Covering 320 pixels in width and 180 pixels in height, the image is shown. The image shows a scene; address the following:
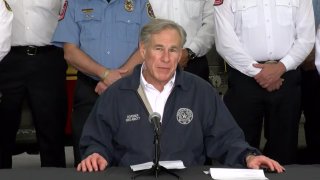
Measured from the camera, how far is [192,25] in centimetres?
473

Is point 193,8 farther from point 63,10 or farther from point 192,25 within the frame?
point 63,10

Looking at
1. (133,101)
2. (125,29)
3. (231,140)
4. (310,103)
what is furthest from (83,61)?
(310,103)

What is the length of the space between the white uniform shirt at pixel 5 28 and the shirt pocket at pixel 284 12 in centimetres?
185

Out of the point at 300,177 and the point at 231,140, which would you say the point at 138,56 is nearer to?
the point at 231,140

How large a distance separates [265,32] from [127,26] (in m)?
0.96

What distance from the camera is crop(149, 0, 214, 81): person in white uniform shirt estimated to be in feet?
15.4

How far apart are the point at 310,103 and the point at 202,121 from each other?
5.49 feet

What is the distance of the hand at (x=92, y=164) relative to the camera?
2840mm

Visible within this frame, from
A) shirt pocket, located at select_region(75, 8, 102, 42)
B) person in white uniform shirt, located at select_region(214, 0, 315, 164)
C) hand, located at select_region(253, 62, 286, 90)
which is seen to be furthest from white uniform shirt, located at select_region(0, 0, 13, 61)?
Result: hand, located at select_region(253, 62, 286, 90)

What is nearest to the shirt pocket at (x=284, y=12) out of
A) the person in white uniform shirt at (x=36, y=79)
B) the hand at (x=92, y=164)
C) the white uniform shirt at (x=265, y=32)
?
the white uniform shirt at (x=265, y=32)

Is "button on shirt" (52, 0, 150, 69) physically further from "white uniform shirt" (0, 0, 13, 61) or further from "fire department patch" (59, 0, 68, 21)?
"white uniform shirt" (0, 0, 13, 61)

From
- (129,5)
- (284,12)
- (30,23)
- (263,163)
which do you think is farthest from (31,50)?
(263,163)

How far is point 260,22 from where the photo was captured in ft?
14.4

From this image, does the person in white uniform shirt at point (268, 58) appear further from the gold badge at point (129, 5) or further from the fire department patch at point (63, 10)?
the fire department patch at point (63, 10)
